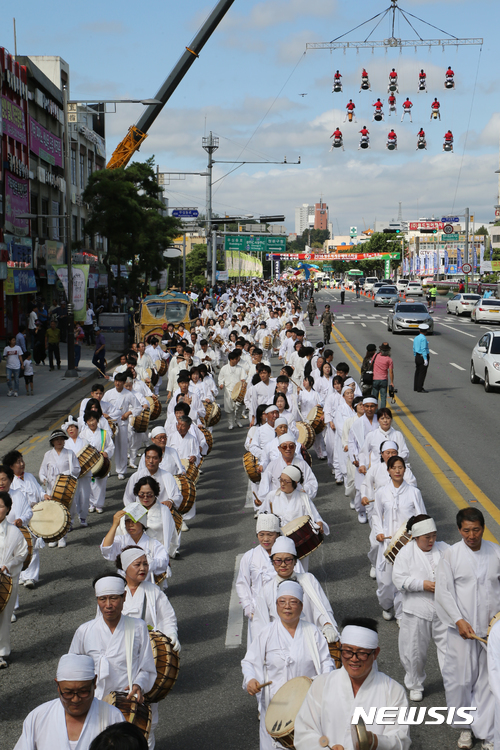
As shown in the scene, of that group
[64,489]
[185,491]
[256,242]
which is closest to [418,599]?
[185,491]

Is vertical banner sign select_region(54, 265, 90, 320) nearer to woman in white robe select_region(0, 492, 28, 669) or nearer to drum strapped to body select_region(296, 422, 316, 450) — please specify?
drum strapped to body select_region(296, 422, 316, 450)

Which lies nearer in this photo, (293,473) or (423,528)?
(423,528)

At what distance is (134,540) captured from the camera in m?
6.70

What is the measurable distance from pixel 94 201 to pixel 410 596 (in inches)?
1299

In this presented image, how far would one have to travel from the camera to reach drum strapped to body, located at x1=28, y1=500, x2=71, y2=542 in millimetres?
8469

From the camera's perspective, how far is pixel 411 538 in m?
6.48

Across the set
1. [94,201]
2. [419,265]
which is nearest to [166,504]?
[94,201]

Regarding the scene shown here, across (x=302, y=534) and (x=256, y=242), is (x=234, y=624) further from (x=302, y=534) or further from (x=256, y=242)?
(x=256, y=242)

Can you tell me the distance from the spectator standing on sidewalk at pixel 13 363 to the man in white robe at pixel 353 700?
16.9 metres

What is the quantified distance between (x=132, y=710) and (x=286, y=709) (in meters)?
0.86

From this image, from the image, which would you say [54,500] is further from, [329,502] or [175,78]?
[175,78]

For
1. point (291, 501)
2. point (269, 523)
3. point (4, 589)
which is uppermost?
point (269, 523)

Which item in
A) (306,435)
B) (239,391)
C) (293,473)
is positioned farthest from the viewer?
(239,391)

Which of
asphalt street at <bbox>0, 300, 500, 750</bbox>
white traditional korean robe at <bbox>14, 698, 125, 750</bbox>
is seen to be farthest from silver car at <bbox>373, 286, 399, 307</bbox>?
white traditional korean robe at <bbox>14, 698, 125, 750</bbox>
